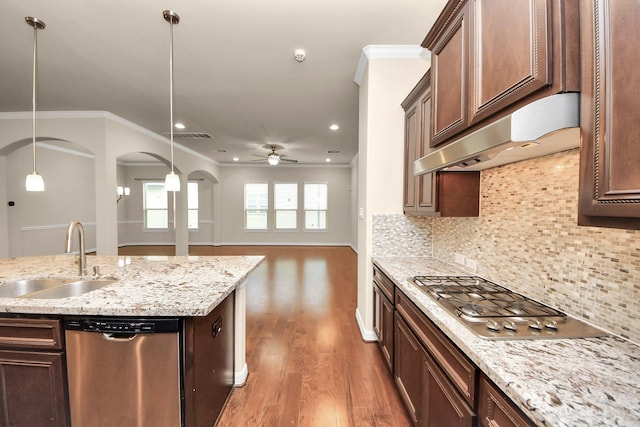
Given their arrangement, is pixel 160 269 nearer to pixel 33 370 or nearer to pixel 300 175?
pixel 33 370

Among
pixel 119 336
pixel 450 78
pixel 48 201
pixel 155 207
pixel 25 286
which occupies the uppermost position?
pixel 450 78

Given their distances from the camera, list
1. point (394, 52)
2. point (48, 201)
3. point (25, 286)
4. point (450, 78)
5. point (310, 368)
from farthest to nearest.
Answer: point (48, 201) < point (394, 52) < point (310, 368) < point (25, 286) < point (450, 78)

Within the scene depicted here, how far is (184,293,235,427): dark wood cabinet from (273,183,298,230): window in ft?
23.1

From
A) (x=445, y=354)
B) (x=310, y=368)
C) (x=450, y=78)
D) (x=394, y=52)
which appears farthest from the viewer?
(x=394, y=52)

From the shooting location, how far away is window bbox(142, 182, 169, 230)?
8.74 m

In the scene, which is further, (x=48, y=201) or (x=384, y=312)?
(x=48, y=201)

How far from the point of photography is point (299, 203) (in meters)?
8.95

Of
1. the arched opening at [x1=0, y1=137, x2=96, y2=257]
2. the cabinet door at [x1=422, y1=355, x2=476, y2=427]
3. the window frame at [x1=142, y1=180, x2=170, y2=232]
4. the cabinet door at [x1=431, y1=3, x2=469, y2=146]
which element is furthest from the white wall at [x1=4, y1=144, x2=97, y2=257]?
the cabinet door at [x1=431, y1=3, x2=469, y2=146]

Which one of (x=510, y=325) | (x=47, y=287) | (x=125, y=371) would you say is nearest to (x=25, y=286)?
(x=47, y=287)

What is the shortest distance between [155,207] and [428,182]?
9218mm

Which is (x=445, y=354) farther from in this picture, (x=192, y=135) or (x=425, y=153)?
(x=192, y=135)

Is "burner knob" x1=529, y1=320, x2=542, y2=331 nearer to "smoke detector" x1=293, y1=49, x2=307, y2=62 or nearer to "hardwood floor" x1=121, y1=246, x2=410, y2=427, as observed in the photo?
"hardwood floor" x1=121, y1=246, x2=410, y2=427

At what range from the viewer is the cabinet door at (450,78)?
1.32 metres

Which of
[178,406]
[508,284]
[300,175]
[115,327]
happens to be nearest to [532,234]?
[508,284]
